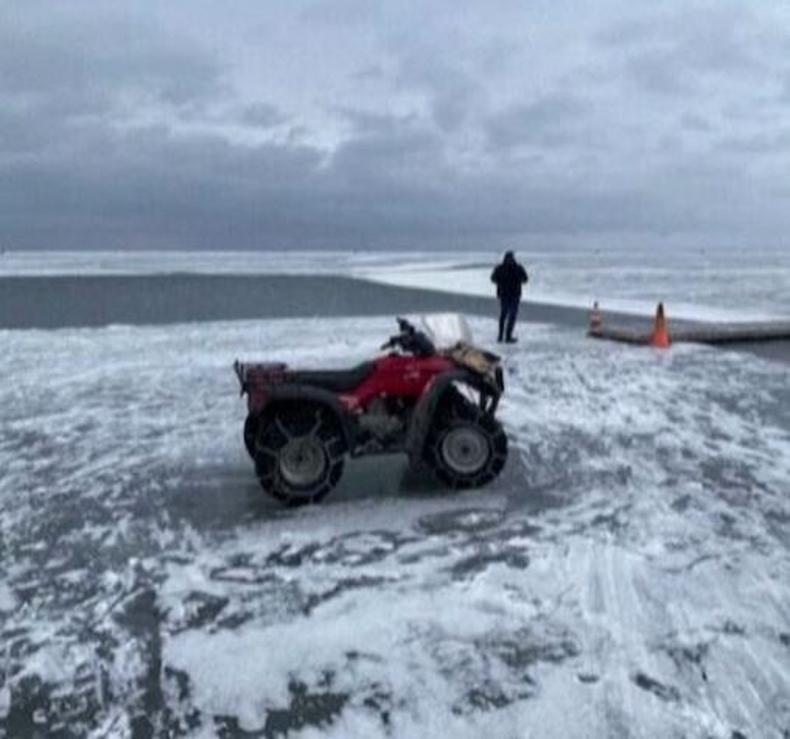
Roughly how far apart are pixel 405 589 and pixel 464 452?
1.94 metres

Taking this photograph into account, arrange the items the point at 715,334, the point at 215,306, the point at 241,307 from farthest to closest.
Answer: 1. the point at 215,306
2. the point at 241,307
3. the point at 715,334

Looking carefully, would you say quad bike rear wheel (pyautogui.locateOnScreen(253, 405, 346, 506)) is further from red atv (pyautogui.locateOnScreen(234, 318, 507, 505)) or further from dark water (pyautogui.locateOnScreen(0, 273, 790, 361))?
dark water (pyautogui.locateOnScreen(0, 273, 790, 361))

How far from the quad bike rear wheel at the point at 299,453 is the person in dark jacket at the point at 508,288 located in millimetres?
10416

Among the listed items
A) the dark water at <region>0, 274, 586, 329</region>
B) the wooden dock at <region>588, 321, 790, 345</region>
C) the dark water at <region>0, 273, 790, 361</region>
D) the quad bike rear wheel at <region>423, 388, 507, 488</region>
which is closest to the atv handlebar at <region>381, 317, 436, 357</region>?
the quad bike rear wheel at <region>423, 388, 507, 488</region>

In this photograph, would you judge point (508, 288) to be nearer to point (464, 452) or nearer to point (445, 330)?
point (445, 330)

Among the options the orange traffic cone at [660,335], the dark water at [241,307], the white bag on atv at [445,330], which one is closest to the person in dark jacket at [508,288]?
the orange traffic cone at [660,335]

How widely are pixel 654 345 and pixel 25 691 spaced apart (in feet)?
44.4

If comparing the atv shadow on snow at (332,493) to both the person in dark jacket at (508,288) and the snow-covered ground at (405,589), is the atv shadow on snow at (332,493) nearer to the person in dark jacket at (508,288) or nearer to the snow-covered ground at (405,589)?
the snow-covered ground at (405,589)

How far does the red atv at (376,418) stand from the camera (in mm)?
6336

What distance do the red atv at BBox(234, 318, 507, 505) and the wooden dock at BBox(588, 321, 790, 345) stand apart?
10.4 meters

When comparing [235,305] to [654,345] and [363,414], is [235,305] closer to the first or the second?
[654,345]

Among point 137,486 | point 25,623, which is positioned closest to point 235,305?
point 137,486

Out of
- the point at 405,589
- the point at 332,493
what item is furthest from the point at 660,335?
the point at 405,589

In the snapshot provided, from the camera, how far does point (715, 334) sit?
662 inches
